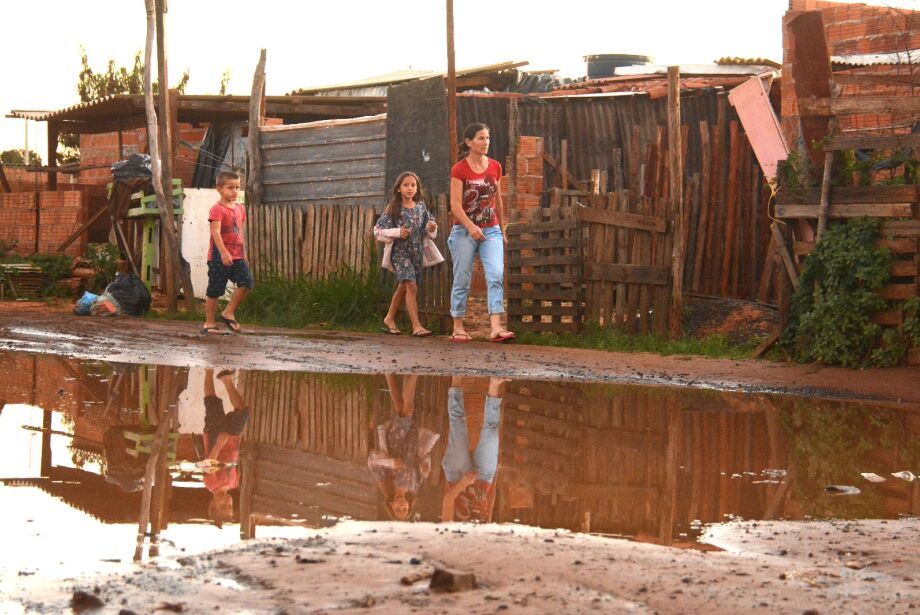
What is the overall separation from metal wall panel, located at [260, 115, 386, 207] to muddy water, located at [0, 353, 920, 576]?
293 inches

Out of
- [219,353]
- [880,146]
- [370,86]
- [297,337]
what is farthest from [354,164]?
[370,86]

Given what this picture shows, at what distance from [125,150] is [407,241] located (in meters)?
13.5

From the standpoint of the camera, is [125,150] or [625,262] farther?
[125,150]

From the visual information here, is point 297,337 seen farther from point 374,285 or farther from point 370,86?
point 370,86

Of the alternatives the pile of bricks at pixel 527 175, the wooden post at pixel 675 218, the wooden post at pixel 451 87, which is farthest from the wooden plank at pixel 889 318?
the wooden post at pixel 451 87

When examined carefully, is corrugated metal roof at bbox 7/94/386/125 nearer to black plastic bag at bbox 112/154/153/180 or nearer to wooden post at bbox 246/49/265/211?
black plastic bag at bbox 112/154/153/180

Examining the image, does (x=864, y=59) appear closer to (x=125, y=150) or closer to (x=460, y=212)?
Answer: (x=460, y=212)


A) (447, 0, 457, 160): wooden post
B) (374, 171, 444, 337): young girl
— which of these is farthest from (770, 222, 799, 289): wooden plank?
(447, 0, 457, 160): wooden post

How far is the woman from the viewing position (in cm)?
1184

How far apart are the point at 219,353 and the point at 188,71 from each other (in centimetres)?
3136

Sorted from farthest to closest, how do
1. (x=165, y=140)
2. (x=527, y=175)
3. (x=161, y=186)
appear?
(x=161, y=186), (x=165, y=140), (x=527, y=175)

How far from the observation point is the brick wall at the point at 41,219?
22.6 m

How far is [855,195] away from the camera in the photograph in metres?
10.3

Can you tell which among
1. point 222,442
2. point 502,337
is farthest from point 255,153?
point 222,442
